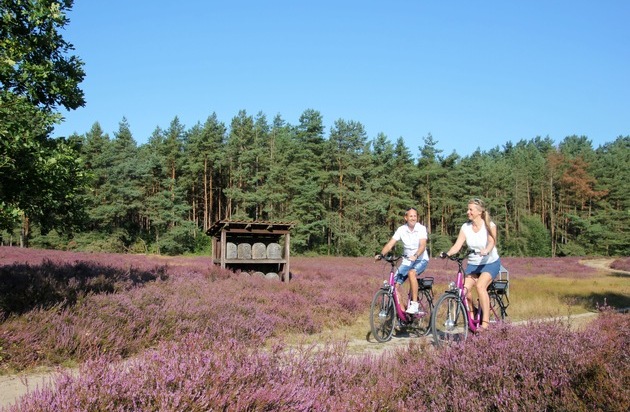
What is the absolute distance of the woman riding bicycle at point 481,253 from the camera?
666 cm

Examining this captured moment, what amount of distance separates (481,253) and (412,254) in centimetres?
150

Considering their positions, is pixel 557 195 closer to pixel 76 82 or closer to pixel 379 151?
pixel 379 151

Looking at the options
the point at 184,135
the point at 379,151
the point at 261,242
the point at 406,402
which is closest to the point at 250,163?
the point at 184,135

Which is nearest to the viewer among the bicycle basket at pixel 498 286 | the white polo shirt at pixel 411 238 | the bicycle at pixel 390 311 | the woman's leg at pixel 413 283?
the bicycle basket at pixel 498 286

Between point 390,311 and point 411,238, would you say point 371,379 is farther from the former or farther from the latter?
point 411,238

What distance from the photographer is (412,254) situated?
8039mm

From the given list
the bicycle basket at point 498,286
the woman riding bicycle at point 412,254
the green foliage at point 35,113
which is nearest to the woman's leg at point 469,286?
the bicycle basket at point 498,286

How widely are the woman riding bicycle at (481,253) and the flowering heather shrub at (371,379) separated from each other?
1.70m

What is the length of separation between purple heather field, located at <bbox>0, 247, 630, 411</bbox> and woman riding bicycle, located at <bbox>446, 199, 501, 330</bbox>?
1456mm

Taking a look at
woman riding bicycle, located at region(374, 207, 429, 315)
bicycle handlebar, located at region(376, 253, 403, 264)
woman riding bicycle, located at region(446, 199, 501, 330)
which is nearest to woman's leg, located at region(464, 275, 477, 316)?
woman riding bicycle, located at region(446, 199, 501, 330)

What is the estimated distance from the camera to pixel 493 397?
361cm

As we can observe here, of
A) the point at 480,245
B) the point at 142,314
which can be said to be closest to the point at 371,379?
the point at 480,245

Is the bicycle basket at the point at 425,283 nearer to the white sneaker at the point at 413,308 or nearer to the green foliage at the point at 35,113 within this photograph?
the white sneaker at the point at 413,308

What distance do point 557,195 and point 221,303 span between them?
3214 inches
